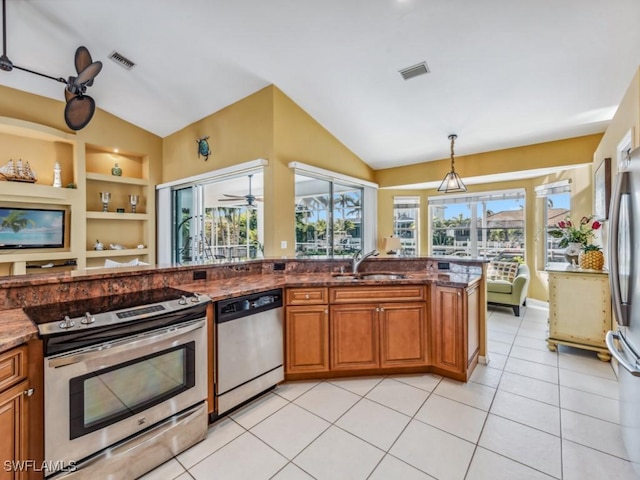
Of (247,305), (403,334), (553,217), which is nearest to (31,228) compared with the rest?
(247,305)

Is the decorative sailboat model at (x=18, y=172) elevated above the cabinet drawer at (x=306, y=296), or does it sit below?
above

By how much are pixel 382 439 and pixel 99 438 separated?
158 centimetres

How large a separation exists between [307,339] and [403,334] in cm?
87

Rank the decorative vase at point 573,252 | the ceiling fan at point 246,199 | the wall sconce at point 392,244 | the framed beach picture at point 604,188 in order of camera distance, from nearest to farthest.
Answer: the framed beach picture at point 604,188, the decorative vase at point 573,252, the ceiling fan at point 246,199, the wall sconce at point 392,244

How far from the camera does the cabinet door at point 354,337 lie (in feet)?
8.54

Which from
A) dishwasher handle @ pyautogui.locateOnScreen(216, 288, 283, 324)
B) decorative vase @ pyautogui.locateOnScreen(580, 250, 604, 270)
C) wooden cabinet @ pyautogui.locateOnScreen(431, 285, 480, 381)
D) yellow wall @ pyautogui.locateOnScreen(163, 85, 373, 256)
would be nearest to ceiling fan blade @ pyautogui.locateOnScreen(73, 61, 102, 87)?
yellow wall @ pyautogui.locateOnScreen(163, 85, 373, 256)

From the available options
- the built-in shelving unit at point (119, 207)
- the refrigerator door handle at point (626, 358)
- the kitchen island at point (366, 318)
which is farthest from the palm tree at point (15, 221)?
the refrigerator door handle at point (626, 358)

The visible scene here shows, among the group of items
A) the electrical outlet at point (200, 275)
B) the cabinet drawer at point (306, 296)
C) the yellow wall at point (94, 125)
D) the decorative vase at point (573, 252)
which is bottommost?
the cabinet drawer at point (306, 296)

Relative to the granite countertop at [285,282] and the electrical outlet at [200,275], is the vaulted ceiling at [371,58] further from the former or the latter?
the electrical outlet at [200,275]

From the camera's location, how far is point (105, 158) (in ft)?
18.0

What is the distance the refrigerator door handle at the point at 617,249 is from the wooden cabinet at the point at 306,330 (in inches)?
72.9

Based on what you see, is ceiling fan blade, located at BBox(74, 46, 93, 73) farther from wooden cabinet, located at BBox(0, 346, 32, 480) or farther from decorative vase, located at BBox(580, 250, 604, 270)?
decorative vase, located at BBox(580, 250, 604, 270)

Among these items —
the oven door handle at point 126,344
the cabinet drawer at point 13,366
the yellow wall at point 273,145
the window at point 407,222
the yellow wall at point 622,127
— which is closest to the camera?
the cabinet drawer at point 13,366

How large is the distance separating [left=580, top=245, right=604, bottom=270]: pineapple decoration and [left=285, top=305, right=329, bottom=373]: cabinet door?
2995mm
